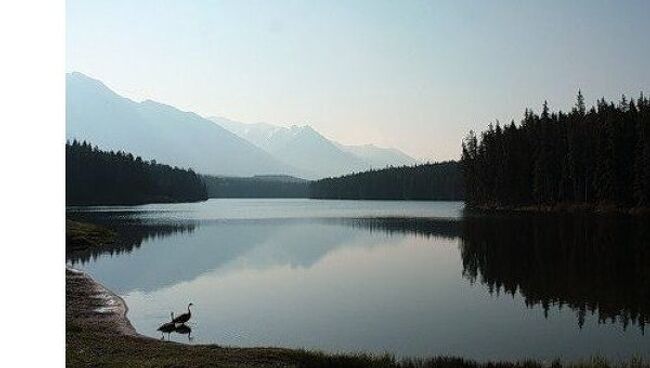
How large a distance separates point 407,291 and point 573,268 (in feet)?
44.9

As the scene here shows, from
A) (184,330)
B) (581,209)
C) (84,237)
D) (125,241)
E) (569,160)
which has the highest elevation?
(569,160)

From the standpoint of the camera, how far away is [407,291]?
35.9 m

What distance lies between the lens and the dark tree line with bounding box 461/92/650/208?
106562 millimetres

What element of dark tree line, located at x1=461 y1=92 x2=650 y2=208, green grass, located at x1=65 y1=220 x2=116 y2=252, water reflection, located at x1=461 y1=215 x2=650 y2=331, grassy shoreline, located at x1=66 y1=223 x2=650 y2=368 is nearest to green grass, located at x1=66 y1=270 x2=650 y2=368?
grassy shoreline, located at x1=66 y1=223 x2=650 y2=368

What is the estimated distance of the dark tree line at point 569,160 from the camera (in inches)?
4195

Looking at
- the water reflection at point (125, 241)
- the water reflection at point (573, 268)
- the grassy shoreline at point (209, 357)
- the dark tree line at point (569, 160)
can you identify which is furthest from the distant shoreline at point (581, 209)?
the grassy shoreline at point (209, 357)

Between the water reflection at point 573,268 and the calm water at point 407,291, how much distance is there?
0.33 ft

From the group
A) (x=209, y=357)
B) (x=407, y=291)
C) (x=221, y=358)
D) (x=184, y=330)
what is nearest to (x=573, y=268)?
(x=407, y=291)

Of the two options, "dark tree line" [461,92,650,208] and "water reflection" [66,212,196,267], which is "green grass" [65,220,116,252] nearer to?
"water reflection" [66,212,196,267]

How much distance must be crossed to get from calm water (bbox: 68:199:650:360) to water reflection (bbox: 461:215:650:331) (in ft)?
0.33

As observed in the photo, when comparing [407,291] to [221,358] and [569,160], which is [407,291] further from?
[569,160]
